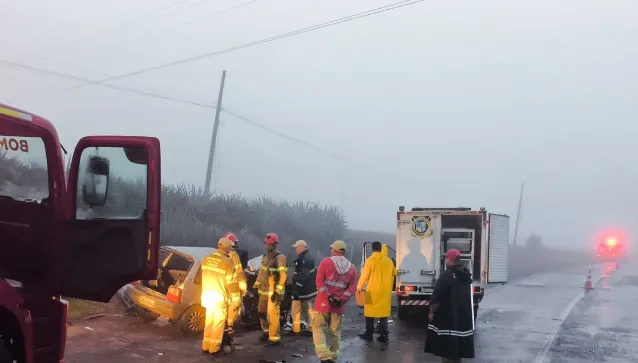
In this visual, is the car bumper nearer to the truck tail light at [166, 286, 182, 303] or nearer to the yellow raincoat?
the truck tail light at [166, 286, 182, 303]

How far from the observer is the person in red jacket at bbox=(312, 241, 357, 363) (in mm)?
7852

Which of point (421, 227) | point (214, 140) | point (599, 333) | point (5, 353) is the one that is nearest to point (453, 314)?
point (5, 353)

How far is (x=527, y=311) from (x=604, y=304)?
11.7 feet

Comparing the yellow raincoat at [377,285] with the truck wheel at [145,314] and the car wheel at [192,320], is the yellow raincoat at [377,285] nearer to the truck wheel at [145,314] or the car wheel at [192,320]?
the car wheel at [192,320]

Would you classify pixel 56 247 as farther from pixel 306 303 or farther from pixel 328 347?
pixel 306 303

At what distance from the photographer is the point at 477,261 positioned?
13414mm

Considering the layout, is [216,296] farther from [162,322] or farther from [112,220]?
[112,220]

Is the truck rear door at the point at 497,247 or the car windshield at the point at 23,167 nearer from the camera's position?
the car windshield at the point at 23,167

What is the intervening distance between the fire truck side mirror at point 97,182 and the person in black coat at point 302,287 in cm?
619

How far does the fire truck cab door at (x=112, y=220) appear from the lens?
418cm

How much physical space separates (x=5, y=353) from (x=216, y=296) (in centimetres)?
475

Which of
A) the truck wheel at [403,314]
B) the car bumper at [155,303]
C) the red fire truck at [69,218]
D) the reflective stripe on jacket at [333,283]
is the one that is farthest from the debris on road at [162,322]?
the red fire truck at [69,218]

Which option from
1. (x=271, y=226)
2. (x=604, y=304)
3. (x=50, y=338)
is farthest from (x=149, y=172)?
(x=271, y=226)

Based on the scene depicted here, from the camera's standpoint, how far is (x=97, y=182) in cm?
417
